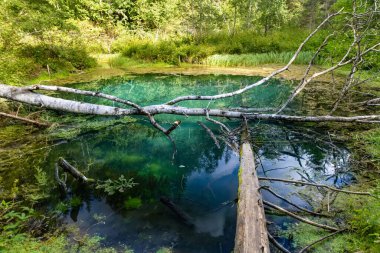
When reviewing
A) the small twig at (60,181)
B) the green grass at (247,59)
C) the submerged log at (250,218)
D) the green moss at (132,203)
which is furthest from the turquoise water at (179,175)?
the green grass at (247,59)

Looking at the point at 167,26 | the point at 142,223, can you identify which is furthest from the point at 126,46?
the point at 142,223

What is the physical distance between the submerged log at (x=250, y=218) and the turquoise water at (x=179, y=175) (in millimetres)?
698

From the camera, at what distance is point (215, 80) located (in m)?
11.3

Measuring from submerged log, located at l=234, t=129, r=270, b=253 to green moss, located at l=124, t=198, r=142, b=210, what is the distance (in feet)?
4.86

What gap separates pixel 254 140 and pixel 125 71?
977 centimetres

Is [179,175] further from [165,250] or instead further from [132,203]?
[165,250]

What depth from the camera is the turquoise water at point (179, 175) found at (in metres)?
3.13

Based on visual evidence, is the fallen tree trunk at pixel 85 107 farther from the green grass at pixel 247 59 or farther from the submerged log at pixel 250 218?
the green grass at pixel 247 59

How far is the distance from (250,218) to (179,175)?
2.38 metres

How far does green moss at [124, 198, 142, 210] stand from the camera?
140 inches

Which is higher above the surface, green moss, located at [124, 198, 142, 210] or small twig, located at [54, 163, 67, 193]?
small twig, located at [54, 163, 67, 193]

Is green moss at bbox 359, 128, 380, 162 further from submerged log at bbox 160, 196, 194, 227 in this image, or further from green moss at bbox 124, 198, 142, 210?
green moss at bbox 124, 198, 142, 210

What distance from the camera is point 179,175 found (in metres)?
4.48

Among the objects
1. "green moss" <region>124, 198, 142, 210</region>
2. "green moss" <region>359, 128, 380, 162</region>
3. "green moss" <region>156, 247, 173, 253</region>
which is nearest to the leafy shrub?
"green moss" <region>124, 198, 142, 210</region>
